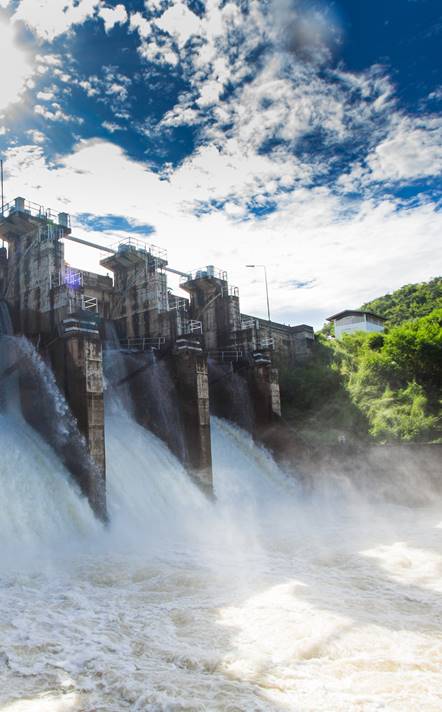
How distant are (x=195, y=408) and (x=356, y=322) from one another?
97.3 ft

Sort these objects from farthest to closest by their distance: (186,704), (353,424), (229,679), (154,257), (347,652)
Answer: (353,424)
(154,257)
(347,652)
(229,679)
(186,704)

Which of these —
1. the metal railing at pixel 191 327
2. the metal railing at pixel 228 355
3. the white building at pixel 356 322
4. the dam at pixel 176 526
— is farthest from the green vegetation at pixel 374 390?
the white building at pixel 356 322

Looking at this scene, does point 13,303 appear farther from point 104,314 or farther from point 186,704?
point 186,704

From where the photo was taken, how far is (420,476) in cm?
2500

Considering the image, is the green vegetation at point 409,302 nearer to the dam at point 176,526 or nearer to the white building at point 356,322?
the white building at point 356,322

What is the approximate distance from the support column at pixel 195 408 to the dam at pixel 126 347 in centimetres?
5

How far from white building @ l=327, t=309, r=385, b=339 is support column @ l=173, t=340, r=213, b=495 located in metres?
27.3

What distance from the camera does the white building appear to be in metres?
48.5

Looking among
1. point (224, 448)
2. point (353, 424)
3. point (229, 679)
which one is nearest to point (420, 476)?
point (353, 424)

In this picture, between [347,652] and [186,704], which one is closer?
[186,704]

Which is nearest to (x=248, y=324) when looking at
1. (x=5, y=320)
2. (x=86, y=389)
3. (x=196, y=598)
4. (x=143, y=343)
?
(x=143, y=343)

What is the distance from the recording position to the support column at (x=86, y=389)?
→ 57.7 feet

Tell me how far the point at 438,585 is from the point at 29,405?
1481 cm

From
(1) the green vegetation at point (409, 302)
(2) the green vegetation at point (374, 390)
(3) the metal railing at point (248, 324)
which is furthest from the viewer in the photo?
(1) the green vegetation at point (409, 302)
